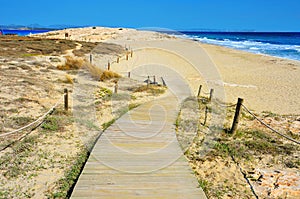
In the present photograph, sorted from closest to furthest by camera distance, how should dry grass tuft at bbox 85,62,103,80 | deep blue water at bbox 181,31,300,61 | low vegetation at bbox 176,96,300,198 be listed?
low vegetation at bbox 176,96,300,198 < dry grass tuft at bbox 85,62,103,80 < deep blue water at bbox 181,31,300,61

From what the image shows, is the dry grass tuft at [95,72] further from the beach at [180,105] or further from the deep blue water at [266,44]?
the deep blue water at [266,44]

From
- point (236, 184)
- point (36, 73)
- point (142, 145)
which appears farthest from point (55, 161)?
point (36, 73)

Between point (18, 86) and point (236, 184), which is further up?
point (18, 86)

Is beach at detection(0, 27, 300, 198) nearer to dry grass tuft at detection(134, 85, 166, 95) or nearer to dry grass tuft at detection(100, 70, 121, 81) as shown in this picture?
dry grass tuft at detection(134, 85, 166, 95)

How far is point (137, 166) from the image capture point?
5699 millimetres

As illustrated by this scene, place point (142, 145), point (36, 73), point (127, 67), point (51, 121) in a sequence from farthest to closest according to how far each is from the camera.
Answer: point (127, 67) < point (36, 73) < point (51, 121) < point (142, 145)

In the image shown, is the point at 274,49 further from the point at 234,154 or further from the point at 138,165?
the point at 138,165

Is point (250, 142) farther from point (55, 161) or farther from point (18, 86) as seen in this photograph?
point (18, 86)

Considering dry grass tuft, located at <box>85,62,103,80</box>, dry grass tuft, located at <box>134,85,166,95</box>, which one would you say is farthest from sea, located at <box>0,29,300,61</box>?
dry grass tuft, located at <box>85,62,103,80</box>

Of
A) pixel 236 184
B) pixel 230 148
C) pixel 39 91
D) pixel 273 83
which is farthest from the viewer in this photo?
pixel 273 83

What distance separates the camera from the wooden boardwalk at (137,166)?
15.8 feet

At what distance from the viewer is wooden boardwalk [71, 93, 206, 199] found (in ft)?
15.8

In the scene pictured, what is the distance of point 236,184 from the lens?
19.2 ft

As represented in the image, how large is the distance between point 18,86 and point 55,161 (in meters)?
6.46
